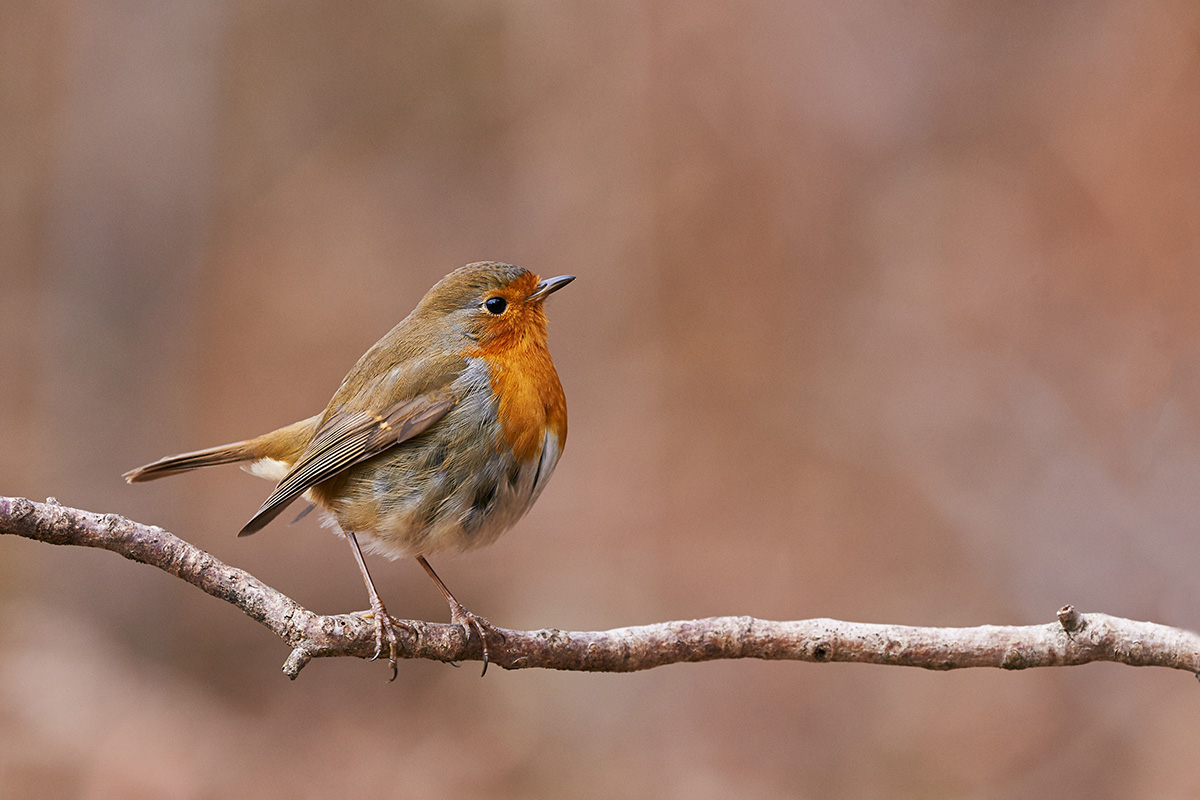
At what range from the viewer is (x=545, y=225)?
30.7 feet

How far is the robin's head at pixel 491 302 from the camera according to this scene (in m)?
3.26

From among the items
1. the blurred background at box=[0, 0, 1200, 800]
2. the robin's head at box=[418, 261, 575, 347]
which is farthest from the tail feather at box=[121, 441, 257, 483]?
the blurred background at box=[0, 0, 1200, 800]

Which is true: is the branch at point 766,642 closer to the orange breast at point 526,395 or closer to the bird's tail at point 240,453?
the orange breast at point 526,395

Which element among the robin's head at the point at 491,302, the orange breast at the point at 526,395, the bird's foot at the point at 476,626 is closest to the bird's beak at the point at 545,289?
the robin's head at the point at 491,302

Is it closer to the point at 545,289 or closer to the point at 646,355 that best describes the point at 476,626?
the point at 545,289

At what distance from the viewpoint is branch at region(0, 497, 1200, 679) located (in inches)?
97.0

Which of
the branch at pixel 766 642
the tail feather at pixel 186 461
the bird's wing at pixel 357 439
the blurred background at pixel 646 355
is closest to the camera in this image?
the branch at pixel 766 642

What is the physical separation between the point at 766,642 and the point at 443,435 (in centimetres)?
115

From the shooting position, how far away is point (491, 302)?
10.7 ft

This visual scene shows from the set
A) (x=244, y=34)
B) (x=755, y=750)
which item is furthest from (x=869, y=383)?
(x=244, y=34)

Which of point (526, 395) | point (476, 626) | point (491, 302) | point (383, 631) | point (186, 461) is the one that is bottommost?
point (383, 631)

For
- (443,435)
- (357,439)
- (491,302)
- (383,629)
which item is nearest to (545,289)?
(491,302)

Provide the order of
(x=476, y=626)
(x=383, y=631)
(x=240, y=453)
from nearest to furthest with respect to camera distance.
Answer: (x=383, y=631) → (x=476, y=626) → (x=240, y=453)

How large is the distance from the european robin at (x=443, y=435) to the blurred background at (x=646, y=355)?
3243mm
